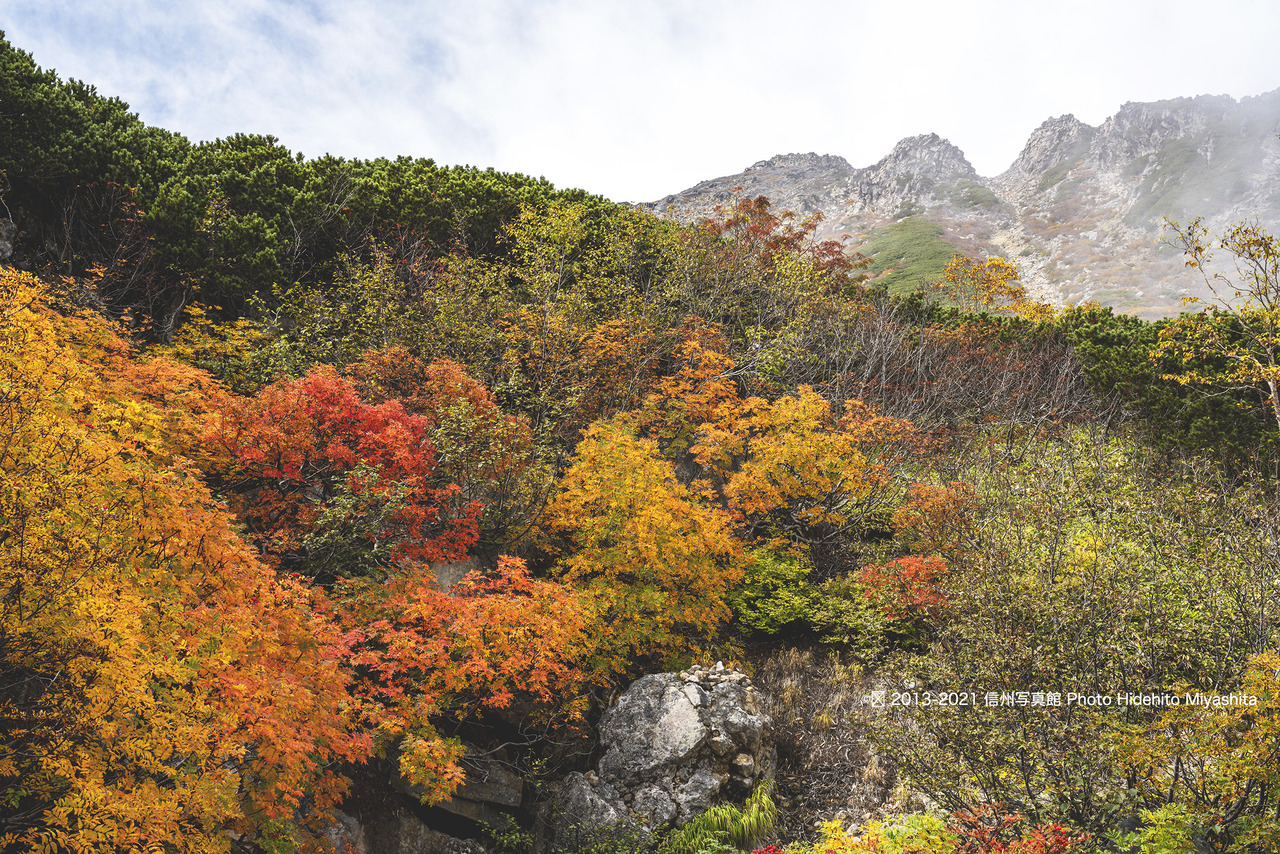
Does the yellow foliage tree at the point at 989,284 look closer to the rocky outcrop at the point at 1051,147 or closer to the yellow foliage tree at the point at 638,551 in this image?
the yellow foliage tree at the point at 638,551

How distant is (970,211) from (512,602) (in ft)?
458

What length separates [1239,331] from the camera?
1502 cm

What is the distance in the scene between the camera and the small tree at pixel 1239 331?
13.2 metres

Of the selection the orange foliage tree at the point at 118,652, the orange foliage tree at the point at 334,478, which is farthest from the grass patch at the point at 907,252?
the orange foliage tree at the point at 118,652

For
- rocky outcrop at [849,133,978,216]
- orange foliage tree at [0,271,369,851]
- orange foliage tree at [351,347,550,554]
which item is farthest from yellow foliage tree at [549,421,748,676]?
rocky outcrop at [849,133,978,216]

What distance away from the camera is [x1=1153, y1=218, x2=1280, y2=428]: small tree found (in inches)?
518

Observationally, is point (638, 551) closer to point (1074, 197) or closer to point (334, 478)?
point (334, 478)

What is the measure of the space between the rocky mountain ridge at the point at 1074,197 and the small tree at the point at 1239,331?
146ft

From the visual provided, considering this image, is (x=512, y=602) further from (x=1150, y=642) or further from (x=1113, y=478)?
(x=1113, y=478)

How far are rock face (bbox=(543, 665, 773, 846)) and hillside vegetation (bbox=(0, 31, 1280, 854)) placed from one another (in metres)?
0.76

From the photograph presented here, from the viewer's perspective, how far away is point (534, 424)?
17109 millimetres

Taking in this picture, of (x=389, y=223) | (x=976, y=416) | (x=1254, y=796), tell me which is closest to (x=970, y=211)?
(x=976, y=416)

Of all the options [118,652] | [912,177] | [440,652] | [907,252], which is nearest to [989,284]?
[440,652]

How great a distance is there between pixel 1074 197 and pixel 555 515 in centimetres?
13579
